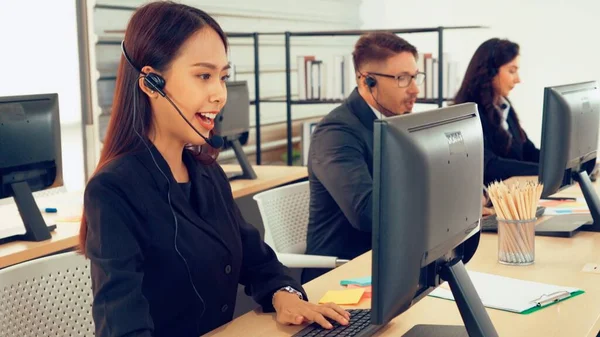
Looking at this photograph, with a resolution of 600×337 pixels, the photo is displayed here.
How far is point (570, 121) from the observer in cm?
233

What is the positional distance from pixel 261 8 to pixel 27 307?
11.6ft

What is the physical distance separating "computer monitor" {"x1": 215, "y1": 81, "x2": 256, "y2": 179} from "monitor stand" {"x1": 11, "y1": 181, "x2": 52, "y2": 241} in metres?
1.30

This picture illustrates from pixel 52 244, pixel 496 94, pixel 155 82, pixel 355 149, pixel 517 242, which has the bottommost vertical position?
pixel 52 244

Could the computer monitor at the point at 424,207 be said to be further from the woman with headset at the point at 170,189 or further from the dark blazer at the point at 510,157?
the dark blazer at the point at 510,157

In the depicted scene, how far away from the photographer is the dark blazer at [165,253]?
144cm

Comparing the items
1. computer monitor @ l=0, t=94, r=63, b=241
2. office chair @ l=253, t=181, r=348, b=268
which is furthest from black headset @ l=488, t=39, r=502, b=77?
computer monitor @ l=0, t=94, r=63, b=241

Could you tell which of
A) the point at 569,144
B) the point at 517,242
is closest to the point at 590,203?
the point at 569,144

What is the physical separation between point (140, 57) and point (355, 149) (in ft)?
3.69

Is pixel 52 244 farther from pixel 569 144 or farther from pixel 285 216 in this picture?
pixel 569 144

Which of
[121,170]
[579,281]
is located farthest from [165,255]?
[579,281]

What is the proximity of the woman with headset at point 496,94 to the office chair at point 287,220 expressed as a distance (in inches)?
49.6

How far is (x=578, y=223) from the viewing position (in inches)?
100

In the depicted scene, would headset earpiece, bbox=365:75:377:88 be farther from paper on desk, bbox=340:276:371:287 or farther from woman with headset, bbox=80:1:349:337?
woman with headset, bbox=80:1:349:337

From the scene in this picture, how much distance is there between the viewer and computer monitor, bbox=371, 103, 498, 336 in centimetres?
124
